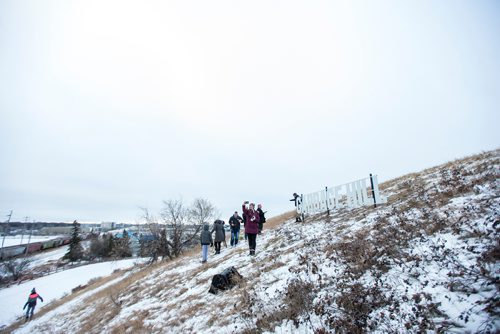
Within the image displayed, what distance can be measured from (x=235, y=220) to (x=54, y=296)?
107 ft

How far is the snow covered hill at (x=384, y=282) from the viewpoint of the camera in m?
3.19

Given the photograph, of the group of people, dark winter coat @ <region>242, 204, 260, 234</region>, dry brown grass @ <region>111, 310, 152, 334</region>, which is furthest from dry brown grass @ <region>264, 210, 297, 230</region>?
dry brown grass @ <region>111, 310, 152, 334</region>

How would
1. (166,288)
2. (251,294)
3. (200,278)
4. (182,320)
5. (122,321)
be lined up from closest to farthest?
1. (251,294)
2. (182,320)
3. (122,321)
4. (200,278)
5. (166,288)

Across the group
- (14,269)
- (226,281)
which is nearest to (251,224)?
(226,281)

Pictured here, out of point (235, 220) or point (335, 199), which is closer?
point (335, 199)

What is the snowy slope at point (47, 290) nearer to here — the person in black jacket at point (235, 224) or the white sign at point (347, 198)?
the person in black jacket at point (235, 224)

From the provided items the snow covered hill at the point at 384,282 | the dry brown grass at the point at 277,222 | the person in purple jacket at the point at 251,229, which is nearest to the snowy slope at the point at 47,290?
the dry brown grass at the point at 277,222

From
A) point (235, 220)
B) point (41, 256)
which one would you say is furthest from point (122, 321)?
point (41, 256)

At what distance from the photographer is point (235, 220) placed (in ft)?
48.9

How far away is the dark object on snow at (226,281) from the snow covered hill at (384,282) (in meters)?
0.31

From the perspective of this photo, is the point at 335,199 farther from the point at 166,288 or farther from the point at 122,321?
the point at 122,321

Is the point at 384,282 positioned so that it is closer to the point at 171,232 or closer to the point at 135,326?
the point at 135,326

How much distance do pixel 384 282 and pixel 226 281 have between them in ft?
15.4

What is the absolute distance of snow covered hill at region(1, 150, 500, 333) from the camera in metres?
3.19
